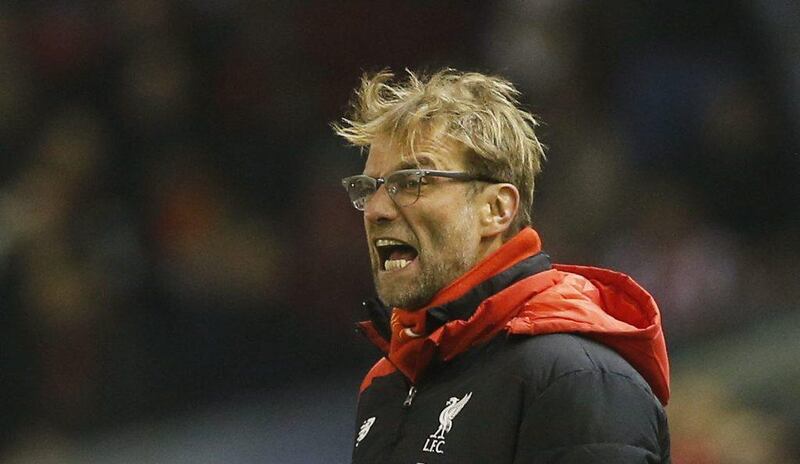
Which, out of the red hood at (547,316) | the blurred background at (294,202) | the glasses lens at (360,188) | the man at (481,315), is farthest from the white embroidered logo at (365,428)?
the blurred background at (294,202)

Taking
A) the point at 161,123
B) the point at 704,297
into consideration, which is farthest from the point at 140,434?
the point at 704,297

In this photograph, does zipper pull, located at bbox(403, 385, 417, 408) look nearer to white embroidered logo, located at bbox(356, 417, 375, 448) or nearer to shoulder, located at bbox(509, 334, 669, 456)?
white embroidered logo, located at bbox(356, 417, 375, 448)

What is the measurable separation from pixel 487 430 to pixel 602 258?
8.63ft

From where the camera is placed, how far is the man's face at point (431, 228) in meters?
2.16

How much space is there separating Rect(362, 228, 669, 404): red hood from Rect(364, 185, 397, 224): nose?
16 centimetres

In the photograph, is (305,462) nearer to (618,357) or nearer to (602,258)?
(602,258)

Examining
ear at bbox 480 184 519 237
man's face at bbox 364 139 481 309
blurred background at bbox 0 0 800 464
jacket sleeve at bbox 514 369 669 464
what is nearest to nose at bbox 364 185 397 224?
man's face at bbox 364 139 481 309

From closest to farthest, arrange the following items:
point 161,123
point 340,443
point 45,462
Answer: point 340,443 < point 45,462 < point 161,123

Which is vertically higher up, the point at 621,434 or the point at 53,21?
the point at 53,21

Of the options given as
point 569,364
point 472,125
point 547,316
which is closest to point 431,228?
point 472,125

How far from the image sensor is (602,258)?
4.47m

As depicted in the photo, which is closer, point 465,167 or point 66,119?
point 465,167

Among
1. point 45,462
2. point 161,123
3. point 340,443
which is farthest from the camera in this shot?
point 161,123

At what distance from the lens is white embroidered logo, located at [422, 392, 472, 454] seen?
1.97 meters
